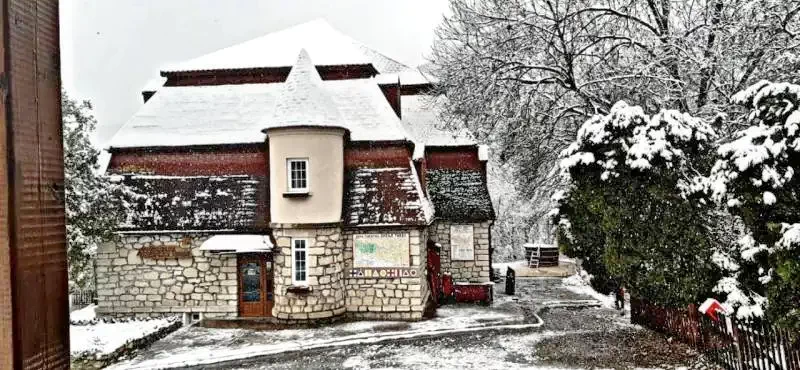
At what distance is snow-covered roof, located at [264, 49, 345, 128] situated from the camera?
1770cm

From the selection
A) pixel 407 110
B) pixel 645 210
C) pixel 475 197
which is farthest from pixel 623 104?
pixel 407 110

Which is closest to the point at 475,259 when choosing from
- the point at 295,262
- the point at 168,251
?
the point at 295,262

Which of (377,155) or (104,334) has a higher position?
(377,155)

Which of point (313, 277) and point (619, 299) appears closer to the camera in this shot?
point (313, 277)

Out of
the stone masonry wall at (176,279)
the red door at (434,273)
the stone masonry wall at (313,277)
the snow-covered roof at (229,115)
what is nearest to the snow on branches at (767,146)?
the snow-covered roof at (229,115)

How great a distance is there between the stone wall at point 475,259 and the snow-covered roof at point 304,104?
662 cm

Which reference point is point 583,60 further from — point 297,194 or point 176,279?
point 176,279

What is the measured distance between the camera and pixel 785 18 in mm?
14367

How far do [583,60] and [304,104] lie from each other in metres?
8.82

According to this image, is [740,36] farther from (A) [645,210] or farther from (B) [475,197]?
(B) [475,197]

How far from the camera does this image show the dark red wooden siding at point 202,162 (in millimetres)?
18906

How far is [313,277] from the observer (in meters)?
17.3

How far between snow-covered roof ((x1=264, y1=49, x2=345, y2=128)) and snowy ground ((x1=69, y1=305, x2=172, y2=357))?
6.06 m

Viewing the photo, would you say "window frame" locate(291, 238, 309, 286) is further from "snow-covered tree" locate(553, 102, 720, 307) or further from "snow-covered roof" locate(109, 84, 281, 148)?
"snow-covered tree" locate(553, 102, 720, 307)
